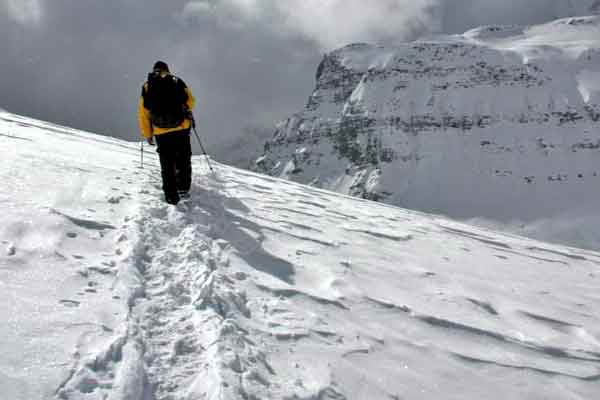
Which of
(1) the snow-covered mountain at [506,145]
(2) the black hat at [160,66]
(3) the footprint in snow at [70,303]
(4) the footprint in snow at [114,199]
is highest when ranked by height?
(1) the snow-covered mountain at [506,145]

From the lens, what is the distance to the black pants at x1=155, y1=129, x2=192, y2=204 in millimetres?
6444

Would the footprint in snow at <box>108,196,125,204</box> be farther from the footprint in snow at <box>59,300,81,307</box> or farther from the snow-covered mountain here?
the snow-covered mountain

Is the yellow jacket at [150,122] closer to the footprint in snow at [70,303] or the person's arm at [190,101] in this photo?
the person's arm at [190,101]

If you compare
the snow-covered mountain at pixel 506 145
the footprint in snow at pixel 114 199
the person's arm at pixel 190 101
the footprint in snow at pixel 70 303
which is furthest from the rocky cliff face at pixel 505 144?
the footprint in snow at pixel 70 303

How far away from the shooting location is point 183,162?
7.11m

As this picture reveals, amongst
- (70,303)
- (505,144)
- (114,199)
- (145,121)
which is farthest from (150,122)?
(505,144)

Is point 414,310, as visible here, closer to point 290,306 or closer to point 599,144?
point 290,306

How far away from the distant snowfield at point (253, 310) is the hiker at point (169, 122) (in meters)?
0.66

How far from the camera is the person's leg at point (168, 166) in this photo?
6.40m

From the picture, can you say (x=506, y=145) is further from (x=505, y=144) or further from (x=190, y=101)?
(x=190, y=101)

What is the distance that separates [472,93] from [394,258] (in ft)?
695

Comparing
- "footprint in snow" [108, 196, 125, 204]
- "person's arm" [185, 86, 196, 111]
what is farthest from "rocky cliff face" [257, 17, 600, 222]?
"footprint in snow" [108, 196, 125, 204]

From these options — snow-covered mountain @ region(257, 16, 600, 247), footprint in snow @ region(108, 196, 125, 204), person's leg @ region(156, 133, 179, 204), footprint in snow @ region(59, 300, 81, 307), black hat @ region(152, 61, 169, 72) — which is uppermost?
snow-covered mountain @ region(257, 16, 600, 247)

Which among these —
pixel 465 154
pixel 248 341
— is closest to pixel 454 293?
pixel 248 341
